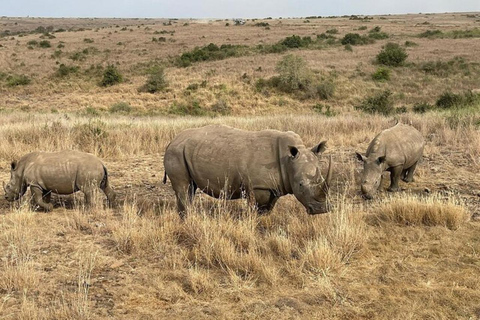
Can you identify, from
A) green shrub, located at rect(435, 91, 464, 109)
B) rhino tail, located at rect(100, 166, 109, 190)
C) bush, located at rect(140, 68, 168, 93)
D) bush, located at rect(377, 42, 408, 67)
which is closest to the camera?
rhino tail, located at rect(100, 166, 109, 190)

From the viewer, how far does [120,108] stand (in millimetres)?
27484

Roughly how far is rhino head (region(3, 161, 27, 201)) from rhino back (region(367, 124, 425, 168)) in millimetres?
6342

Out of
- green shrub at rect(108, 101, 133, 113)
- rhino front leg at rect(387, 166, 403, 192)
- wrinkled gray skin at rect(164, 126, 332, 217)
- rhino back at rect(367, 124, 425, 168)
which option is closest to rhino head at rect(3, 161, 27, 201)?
wrinkled gray skin at rect(164, 126, 332, 217)

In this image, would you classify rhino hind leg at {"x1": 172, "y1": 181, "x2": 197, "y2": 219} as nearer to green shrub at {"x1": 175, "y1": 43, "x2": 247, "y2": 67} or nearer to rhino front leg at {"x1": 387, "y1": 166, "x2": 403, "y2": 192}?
rhino front leg at {"x1": 387, "y1": 166, "x2": 403, "y2": 192}

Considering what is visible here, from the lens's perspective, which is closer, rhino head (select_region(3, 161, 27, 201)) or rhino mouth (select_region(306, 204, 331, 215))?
rhino mouth (select_region(306, 204, 331, 215))

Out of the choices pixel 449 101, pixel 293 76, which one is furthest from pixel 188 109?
pixel 449 101

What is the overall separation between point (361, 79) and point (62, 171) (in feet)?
99.9

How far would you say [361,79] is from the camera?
111 feet

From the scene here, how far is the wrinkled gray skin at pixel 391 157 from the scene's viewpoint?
7.80 meters

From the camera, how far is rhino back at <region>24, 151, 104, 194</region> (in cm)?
695

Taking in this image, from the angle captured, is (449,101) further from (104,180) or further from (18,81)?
(18,81)

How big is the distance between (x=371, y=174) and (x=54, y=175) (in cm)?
556

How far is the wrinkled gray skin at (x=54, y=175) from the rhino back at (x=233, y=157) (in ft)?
6.20

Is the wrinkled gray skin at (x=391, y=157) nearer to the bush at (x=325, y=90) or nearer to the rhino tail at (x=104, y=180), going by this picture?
the rhino tail at (x=104, y=180)
